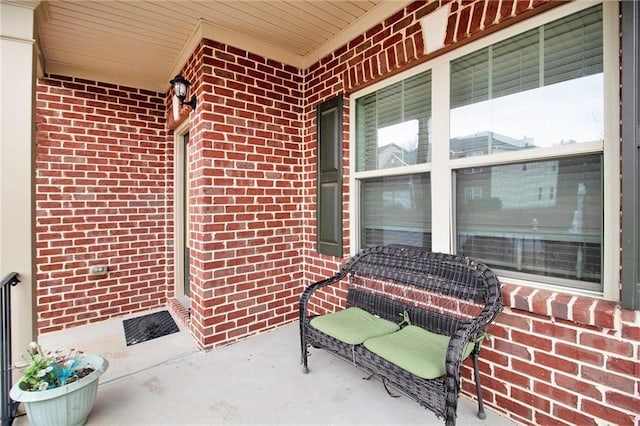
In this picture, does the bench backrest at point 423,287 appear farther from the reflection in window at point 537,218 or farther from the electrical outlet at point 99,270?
the electrical outlet at point 99,270

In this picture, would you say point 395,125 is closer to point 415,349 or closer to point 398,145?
point 398,145

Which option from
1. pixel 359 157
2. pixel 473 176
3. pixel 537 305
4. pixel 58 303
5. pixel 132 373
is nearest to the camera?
pixel 537 305

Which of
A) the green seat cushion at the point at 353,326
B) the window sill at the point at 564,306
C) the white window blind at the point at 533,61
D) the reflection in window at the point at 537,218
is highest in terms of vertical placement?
Result: the white window blind at the point at 533,61

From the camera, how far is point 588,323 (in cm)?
146

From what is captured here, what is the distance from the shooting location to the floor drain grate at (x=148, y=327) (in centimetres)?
297

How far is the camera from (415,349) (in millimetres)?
1714

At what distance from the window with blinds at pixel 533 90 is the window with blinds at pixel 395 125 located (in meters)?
0.24

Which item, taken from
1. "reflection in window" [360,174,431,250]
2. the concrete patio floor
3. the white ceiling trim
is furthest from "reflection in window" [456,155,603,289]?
the white ceiling trim

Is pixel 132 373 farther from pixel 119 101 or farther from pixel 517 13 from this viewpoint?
pixel 517 13

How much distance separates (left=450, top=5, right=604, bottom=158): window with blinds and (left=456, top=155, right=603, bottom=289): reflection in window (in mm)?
162

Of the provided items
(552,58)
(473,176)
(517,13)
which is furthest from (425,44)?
(473,176)

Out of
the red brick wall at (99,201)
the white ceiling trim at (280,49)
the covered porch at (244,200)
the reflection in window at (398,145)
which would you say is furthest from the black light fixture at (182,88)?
the reflection in window at (398,145)

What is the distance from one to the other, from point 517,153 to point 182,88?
266 cm

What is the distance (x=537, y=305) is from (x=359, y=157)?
175cm
